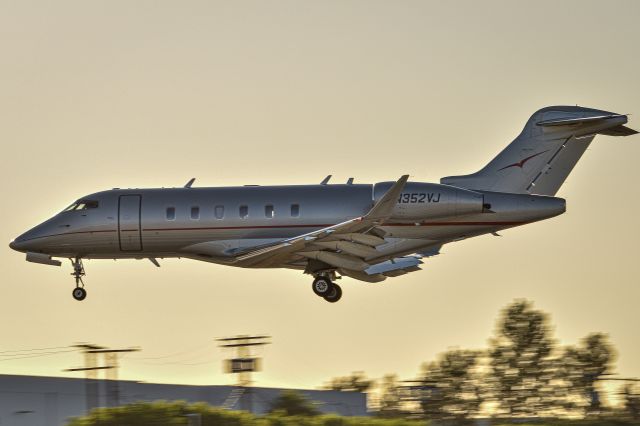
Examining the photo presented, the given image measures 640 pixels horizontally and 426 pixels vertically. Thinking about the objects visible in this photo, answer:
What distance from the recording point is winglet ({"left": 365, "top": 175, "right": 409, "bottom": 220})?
120 feet

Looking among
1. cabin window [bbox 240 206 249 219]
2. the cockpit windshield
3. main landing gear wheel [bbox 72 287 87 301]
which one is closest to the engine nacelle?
cabin window [bbox 240 206 249 219]

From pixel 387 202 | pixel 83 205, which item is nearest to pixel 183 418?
pixel 387 202

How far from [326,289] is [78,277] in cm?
811

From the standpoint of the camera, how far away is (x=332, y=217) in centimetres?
3988

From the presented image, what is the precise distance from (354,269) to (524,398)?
16554 mm

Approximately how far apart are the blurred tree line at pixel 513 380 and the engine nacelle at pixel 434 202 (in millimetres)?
8699

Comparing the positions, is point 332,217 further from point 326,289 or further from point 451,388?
point 451,388

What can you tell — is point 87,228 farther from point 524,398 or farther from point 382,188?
point 524,398

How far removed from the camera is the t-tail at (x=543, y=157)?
136 ft

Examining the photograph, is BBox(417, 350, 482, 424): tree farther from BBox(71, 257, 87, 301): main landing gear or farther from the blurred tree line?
BBox(71, 257, 87, 301): main landing gear

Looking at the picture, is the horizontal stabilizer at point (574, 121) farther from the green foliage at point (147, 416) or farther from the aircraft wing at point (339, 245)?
the green foliage at point (147, 416)

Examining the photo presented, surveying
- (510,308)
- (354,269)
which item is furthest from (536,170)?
(510,308)

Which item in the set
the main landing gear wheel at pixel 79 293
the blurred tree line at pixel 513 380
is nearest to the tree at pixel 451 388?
the blurred tree line at pixel 513 380

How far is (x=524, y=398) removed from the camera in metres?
54.7
